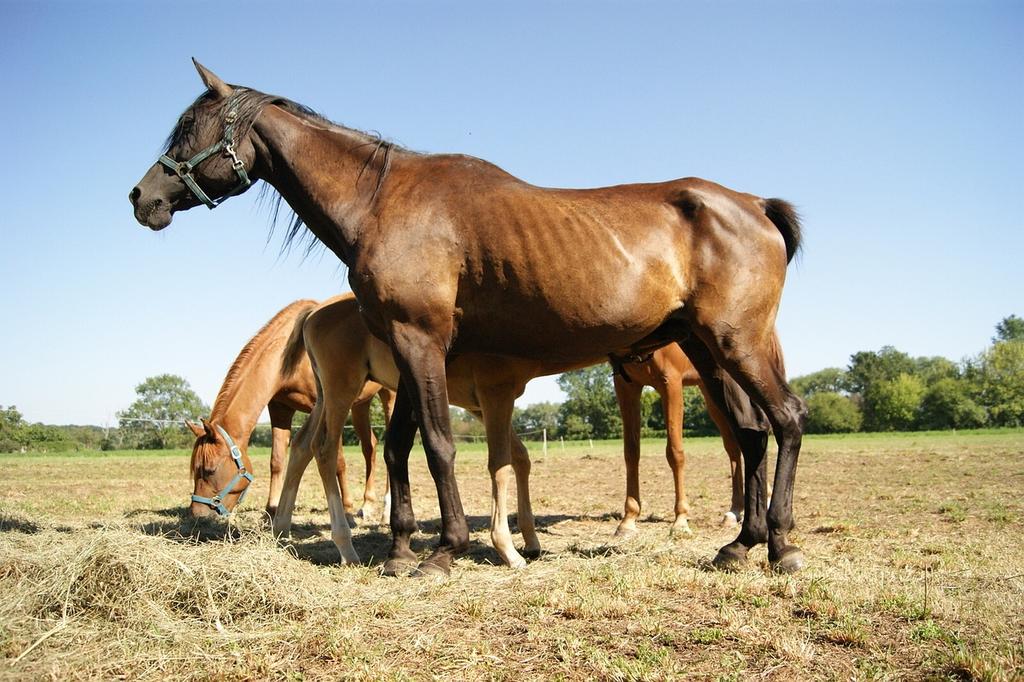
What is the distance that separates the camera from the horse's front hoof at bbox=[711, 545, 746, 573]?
5172mm

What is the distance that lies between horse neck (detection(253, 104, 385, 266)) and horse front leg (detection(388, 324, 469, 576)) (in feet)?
3.22

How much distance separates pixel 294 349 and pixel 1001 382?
80864 mm

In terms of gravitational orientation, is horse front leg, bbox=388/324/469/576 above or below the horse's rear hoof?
above

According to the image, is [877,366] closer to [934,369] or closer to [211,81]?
[934,369]

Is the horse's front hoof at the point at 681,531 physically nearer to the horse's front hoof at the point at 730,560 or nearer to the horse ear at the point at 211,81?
the horse's front hoof at the point at 730,560

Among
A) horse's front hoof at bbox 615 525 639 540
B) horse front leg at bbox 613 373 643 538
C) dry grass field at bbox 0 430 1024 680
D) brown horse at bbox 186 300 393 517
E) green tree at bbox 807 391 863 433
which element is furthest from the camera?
green tree at bbox 807 391 863 433

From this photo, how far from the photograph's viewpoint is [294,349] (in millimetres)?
8922

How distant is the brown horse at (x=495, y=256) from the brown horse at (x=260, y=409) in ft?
8.93

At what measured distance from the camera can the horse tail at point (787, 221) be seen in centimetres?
570

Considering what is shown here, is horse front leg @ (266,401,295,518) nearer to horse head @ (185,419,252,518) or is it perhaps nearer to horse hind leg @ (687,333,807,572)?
horse head @ (185,419,252,518)

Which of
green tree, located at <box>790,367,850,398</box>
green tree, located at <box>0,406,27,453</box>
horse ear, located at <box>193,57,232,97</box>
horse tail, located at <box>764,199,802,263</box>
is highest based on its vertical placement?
green tree, located at <box>790,367,850,398</box>

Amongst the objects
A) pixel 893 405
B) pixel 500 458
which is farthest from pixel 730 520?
pixel 893 405

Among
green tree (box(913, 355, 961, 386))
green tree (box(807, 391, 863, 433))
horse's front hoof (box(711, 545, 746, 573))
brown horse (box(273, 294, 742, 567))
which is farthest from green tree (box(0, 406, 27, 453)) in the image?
green tree (box(913, 355, 961, 386))

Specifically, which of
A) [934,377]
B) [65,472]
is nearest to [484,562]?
[65,472]
